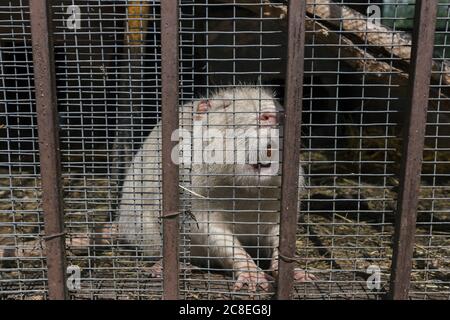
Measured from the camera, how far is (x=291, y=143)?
204 centimetres

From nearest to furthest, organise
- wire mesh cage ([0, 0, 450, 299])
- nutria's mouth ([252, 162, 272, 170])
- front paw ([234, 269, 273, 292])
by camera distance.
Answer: wire mesh cage ([0, 0, 450, 299]) < front paw ([234, 269, 273, 292]) < nutria's mouth ([252, 162, 272, 170])

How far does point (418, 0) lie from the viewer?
1954mm

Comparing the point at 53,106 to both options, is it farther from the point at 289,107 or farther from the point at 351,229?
the point at 351,229

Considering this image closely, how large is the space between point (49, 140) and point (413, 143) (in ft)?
5.01

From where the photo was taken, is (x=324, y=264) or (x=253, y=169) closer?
(x=253, y=169)

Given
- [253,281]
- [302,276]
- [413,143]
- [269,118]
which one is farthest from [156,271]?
[413,143]

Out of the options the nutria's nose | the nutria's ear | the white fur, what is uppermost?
the nutria's ear

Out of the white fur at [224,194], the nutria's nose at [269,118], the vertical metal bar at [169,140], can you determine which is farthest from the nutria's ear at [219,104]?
the vertical metal bar at [169,140]

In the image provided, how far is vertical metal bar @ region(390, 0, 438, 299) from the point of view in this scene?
195cm

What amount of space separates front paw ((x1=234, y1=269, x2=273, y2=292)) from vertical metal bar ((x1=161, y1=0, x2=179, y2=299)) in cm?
80

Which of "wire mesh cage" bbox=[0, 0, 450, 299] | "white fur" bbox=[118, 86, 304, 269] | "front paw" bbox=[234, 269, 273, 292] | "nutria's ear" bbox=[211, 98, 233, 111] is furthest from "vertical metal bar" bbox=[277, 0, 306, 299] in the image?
"nutria's ear" bbox=[211, 98, 233, 111]

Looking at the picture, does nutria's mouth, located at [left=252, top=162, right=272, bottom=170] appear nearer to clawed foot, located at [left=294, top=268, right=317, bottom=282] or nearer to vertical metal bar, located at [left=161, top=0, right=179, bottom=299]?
clawed foot, located at [left=294, top=268, right=317, bottom=282]
